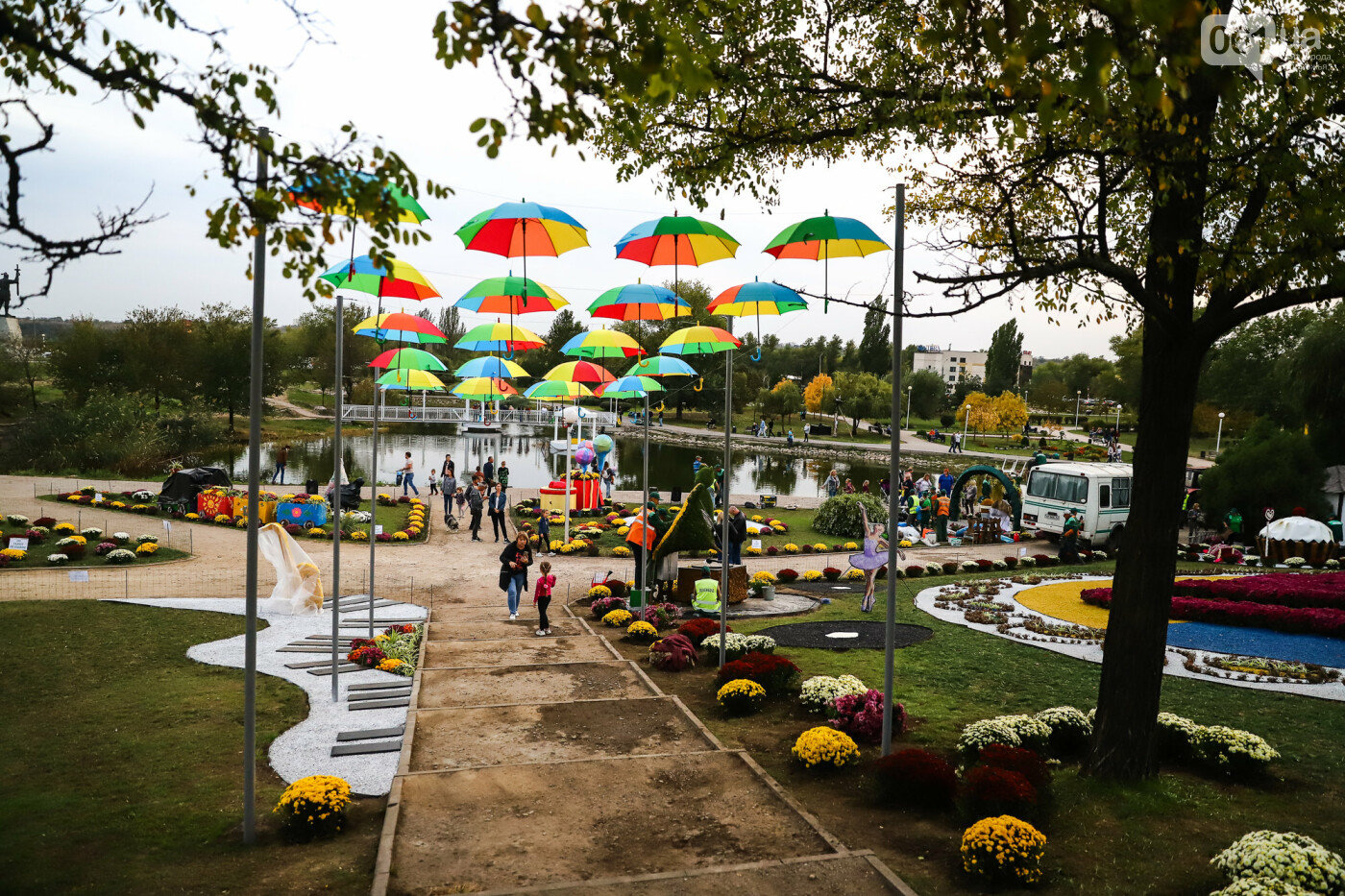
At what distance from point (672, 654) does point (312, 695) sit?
16.4 feet

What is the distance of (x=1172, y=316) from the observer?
7375mm

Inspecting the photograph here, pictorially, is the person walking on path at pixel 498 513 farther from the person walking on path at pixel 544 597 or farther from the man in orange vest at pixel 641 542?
the person walking on path at pixel 544 597

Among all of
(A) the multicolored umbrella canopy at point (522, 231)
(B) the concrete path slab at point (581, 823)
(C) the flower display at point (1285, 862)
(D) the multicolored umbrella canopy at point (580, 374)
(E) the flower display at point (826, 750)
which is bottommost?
(B) the concrete path slab at point (581, 823)

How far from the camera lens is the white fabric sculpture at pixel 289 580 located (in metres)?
17.1

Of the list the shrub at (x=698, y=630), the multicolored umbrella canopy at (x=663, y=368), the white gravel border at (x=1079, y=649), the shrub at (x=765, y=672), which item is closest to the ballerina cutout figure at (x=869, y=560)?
the white gravel border at (x=1079, y=649)

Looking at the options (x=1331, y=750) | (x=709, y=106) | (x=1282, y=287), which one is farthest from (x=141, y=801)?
(x=1331, y=750)

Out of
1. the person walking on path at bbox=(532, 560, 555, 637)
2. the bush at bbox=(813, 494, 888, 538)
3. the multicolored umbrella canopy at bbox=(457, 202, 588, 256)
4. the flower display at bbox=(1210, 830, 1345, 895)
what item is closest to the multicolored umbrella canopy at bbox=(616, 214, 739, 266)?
the multicolored umbrella canopy at bbox=(457, 202, 588, 256)

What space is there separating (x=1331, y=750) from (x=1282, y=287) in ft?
17.6

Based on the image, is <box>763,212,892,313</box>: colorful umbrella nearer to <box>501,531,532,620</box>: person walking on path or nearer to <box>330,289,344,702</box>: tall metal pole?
<box>330,289,344,702</box>: tall metal pole

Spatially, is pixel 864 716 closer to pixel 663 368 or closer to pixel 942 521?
pixel 663 368

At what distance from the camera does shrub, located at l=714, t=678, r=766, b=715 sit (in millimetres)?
10641

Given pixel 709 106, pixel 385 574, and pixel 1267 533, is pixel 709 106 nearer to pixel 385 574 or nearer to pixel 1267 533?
pixel 385 574

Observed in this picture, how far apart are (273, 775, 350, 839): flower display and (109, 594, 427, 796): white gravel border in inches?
43.6

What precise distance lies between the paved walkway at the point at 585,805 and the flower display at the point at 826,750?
1.81ft
